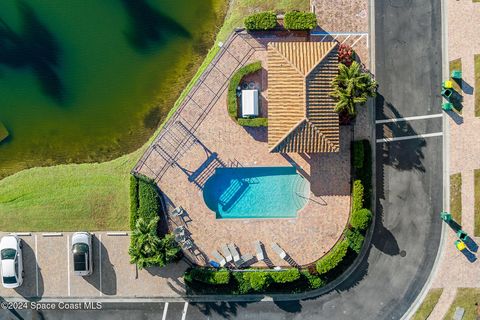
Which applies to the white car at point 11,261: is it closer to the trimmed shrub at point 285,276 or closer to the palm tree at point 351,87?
the trimmed shrub at point 285,276

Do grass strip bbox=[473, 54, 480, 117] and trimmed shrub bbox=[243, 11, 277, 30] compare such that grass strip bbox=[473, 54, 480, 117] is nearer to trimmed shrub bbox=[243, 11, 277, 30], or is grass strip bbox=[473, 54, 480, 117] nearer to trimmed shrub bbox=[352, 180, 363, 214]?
trimmed shrub bbox=[352, 180, 363, 214]

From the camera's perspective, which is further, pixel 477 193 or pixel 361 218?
pixel 477 193

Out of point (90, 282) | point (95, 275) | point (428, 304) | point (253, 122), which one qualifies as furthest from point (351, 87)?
point (90, 282)

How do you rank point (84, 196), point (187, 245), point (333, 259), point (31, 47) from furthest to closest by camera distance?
point (31, 47) → point (84, 196) → point (187, 245) → point (333, 259)

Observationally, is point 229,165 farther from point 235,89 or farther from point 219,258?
point 219,258

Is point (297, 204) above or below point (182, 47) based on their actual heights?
below

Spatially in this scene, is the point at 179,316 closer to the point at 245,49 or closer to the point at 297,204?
the point at 297,204

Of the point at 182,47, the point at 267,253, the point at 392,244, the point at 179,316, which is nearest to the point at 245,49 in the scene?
the point at 182,47
